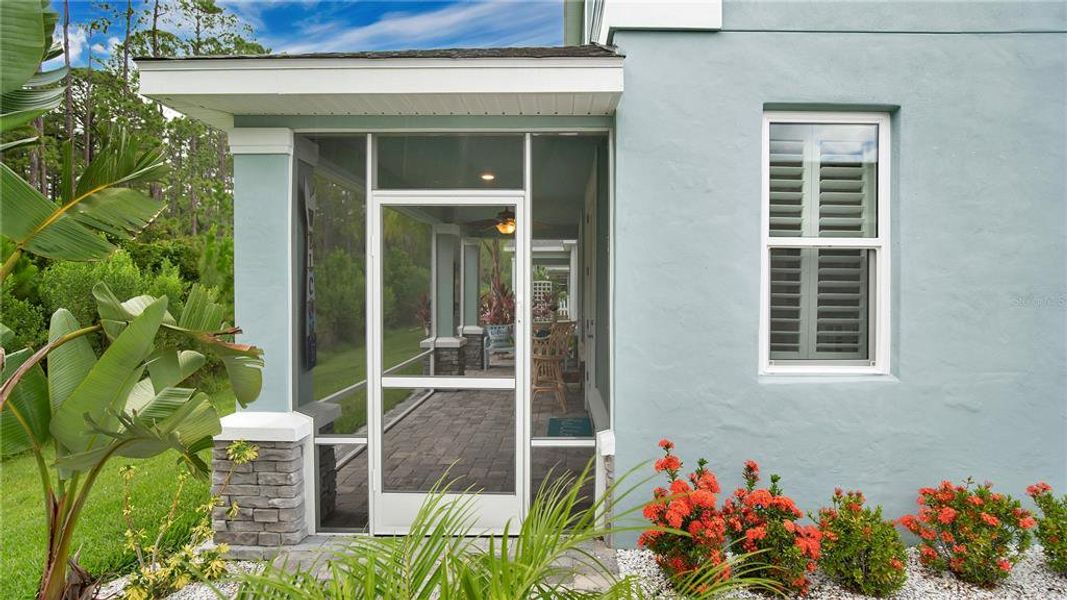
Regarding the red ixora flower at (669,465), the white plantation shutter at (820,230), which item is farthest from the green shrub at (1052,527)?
the red ixora flower at (669,465)

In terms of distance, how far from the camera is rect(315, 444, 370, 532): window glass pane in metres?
3.97

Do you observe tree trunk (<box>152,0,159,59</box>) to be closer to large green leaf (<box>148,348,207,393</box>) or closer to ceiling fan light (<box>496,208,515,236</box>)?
ceiling fan light (<box>496,208,515,236</box>)

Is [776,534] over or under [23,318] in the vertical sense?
under

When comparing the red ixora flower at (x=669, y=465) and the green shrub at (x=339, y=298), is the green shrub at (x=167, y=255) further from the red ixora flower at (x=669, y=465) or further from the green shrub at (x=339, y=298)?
the red ixora flower at (x=669, y=465)

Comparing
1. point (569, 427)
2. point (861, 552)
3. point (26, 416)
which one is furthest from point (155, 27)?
point (861, 552)

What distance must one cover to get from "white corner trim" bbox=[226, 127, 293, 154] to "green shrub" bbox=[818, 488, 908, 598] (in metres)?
4.16

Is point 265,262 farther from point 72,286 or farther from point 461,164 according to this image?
point 72,286

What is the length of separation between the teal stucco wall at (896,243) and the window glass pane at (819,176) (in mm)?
194

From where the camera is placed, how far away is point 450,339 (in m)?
4.00

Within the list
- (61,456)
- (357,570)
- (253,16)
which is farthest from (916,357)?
(253,16)

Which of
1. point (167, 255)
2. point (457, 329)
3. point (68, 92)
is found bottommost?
point (457, 329)

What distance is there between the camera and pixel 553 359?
13.5ft

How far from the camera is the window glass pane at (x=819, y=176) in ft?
12.5

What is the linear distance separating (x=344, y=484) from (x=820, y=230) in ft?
12.3
